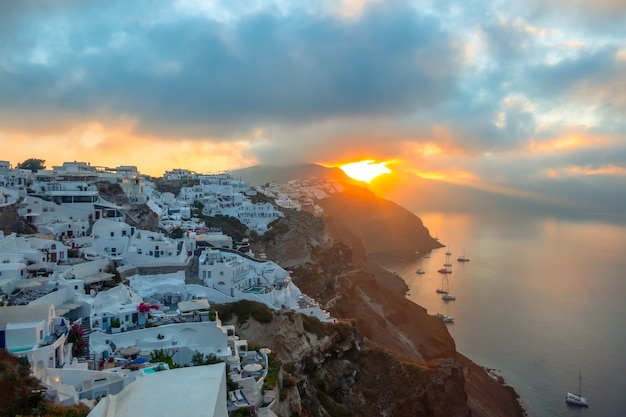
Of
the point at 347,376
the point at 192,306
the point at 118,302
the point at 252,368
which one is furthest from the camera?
the point at 347,376

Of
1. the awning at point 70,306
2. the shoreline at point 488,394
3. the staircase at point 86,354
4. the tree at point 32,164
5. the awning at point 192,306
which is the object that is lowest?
the shoreline at point 488,394

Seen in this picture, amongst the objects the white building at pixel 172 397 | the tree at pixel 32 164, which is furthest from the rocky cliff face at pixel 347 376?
the tree at pixel 32 164

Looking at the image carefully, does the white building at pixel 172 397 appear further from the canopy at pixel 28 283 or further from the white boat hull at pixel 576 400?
the white boat hull at pixel 576 400

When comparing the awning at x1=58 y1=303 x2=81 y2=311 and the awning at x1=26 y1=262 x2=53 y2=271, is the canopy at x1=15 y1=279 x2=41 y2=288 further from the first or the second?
the awning at x1=26 y1=262 x2=53 y2=271

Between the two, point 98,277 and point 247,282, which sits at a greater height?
point 98,277

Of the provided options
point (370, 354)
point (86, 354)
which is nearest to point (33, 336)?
point (86, 354)

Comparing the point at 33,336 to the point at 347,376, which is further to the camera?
the point at 347,376

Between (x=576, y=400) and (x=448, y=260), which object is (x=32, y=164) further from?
(x=448, y=260)
